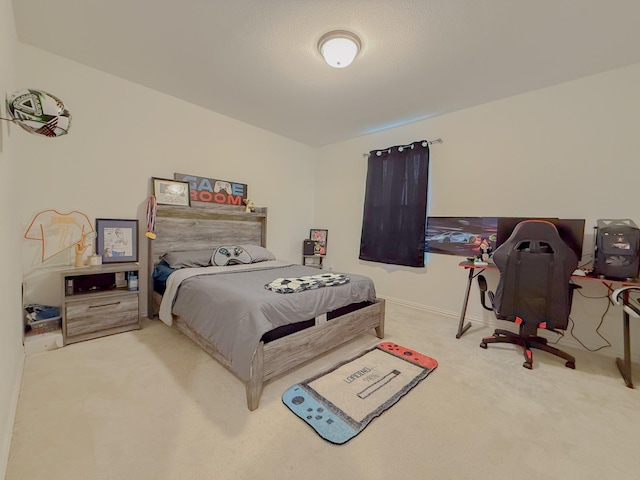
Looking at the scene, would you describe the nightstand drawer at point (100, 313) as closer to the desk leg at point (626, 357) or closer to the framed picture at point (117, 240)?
the framed picture at point (117, 240)

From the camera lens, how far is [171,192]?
3.01 meters

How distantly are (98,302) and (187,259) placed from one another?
817 millimetres

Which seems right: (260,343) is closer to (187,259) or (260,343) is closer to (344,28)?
(187,259)

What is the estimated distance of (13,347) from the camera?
5.06 feet

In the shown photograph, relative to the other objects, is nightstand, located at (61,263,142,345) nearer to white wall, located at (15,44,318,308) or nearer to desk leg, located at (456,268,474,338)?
white wall, located at (15,44,318,308)

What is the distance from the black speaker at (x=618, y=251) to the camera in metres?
1.99

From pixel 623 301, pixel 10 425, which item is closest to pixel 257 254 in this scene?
pixel 10 425

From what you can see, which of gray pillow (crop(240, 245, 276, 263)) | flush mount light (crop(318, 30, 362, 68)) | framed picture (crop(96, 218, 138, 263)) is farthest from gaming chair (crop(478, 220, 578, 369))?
framed picture (crop(96, 218, 138, 263))

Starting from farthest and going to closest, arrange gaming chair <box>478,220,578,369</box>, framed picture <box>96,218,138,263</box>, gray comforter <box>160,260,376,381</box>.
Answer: framed picture <box>96,218,138,263</box>
gaming chair <box>478,220,578,369</box>
gray comforter <box>160,260,376,381</box>

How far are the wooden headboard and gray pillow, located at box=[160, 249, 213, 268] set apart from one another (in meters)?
0.21

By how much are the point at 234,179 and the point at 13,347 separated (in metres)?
2.70

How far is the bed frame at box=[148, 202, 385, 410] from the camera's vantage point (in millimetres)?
1660

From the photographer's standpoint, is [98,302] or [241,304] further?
[98,302]

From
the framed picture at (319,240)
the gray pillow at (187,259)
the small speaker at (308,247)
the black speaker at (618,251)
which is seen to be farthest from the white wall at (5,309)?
the black speaker at (618,251)
